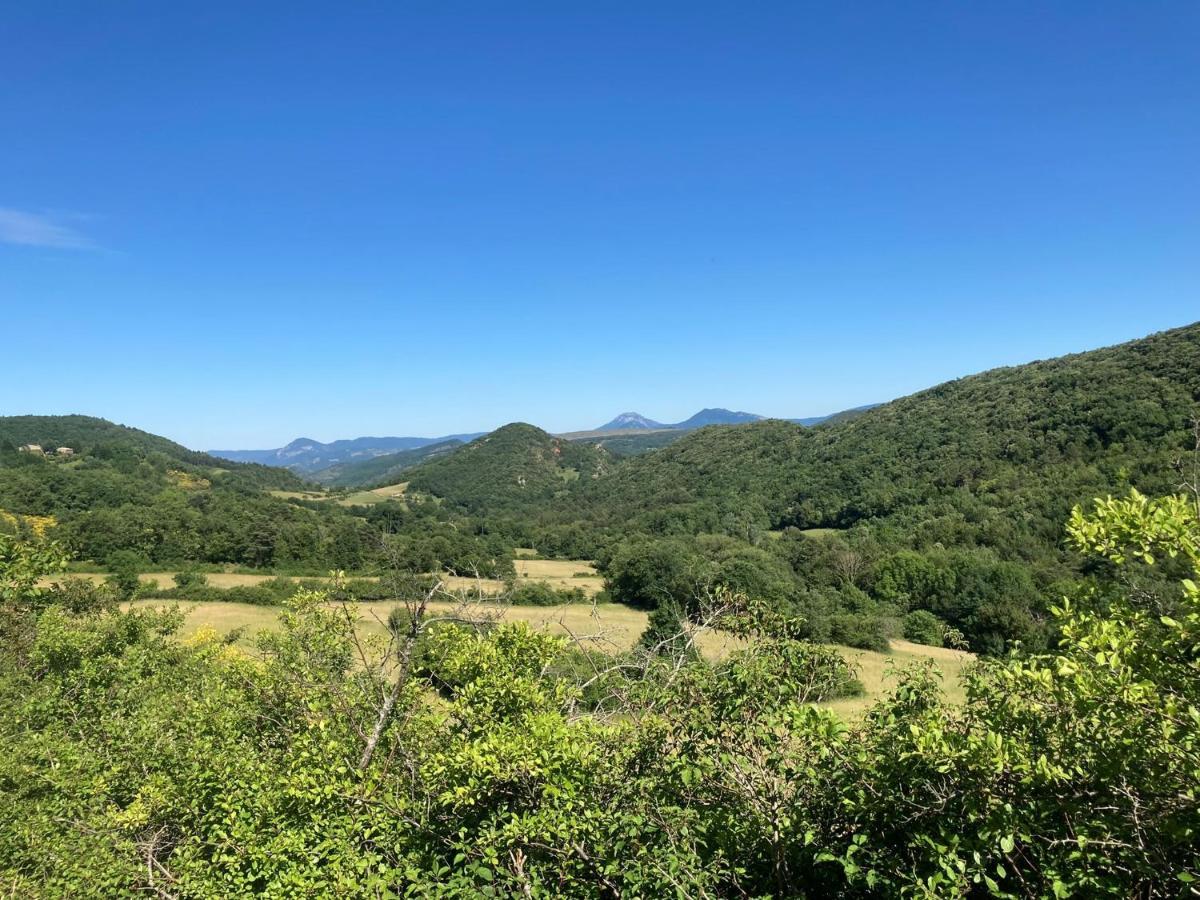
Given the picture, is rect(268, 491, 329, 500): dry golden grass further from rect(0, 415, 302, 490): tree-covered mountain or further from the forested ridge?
the forested ridge

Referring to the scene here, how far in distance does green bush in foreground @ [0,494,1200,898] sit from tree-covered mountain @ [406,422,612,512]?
140m

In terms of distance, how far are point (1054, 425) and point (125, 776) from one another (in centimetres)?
8623

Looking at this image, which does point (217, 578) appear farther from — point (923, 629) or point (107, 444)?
point (107, 444)

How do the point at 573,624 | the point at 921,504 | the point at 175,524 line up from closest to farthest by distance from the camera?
1. the point at 573,624
2. the point at 175,524
3. the point at 921,504

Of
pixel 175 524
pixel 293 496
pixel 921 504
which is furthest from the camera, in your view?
pixel 293 496

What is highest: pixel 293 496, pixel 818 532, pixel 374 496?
pixel 293 496

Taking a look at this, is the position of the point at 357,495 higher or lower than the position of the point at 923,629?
higher

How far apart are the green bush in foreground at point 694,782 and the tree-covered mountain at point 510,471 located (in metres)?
140

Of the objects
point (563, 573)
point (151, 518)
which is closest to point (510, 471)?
point (563, 573)

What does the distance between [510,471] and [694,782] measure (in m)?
169

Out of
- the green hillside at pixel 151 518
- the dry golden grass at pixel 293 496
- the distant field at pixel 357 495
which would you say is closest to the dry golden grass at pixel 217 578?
the green hillside at pixel 151 518

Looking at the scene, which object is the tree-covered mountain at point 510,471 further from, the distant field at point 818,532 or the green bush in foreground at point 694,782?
the green bush in foreground at point 694,782

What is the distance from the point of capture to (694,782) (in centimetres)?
536

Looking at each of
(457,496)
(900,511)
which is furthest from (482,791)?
(457,496)
